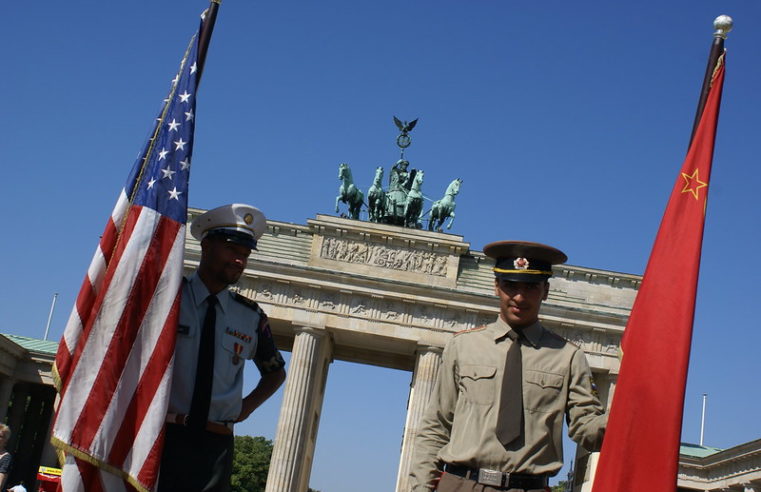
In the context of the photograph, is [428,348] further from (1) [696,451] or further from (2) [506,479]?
(2) [506,479]

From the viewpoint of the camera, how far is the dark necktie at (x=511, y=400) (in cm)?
520

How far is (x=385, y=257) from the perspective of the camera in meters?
36.3

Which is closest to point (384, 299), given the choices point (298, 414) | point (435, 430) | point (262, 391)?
point (298, 414)

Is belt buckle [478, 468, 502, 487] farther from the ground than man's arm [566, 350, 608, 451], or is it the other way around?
man's arm [566, 350, 608, 451]

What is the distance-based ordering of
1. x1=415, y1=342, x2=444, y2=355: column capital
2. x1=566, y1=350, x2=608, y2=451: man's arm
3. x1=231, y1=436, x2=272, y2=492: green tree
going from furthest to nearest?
x1=231, y1=436, x2=272, y2=492: green tree
x1=415, y1=342, x2=444, y2=355: column capital
x1=566, y1=350, x2=608, y2=451: man's arm

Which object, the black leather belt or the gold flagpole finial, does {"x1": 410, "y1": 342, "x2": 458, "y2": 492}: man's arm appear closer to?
the black leather belt

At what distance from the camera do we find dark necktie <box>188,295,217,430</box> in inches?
214

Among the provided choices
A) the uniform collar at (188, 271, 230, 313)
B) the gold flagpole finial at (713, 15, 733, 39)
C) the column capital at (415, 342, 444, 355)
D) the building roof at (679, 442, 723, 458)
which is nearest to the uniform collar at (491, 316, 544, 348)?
the uniform collar at (188, 271, 230, 313)

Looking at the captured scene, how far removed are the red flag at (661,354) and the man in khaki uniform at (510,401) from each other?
23cm

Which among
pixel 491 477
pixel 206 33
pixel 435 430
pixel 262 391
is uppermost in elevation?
pixel 206 33

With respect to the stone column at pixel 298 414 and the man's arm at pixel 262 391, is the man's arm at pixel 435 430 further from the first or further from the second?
the stone column at pixel 298 414

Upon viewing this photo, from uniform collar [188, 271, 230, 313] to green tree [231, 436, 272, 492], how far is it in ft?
264

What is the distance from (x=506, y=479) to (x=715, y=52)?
3346 millimetres

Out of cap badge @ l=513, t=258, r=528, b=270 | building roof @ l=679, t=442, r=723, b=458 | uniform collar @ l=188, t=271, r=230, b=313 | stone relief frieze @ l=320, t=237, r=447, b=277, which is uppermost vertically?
stone relief frieze @ l=320, t=237, r=447, b=277
